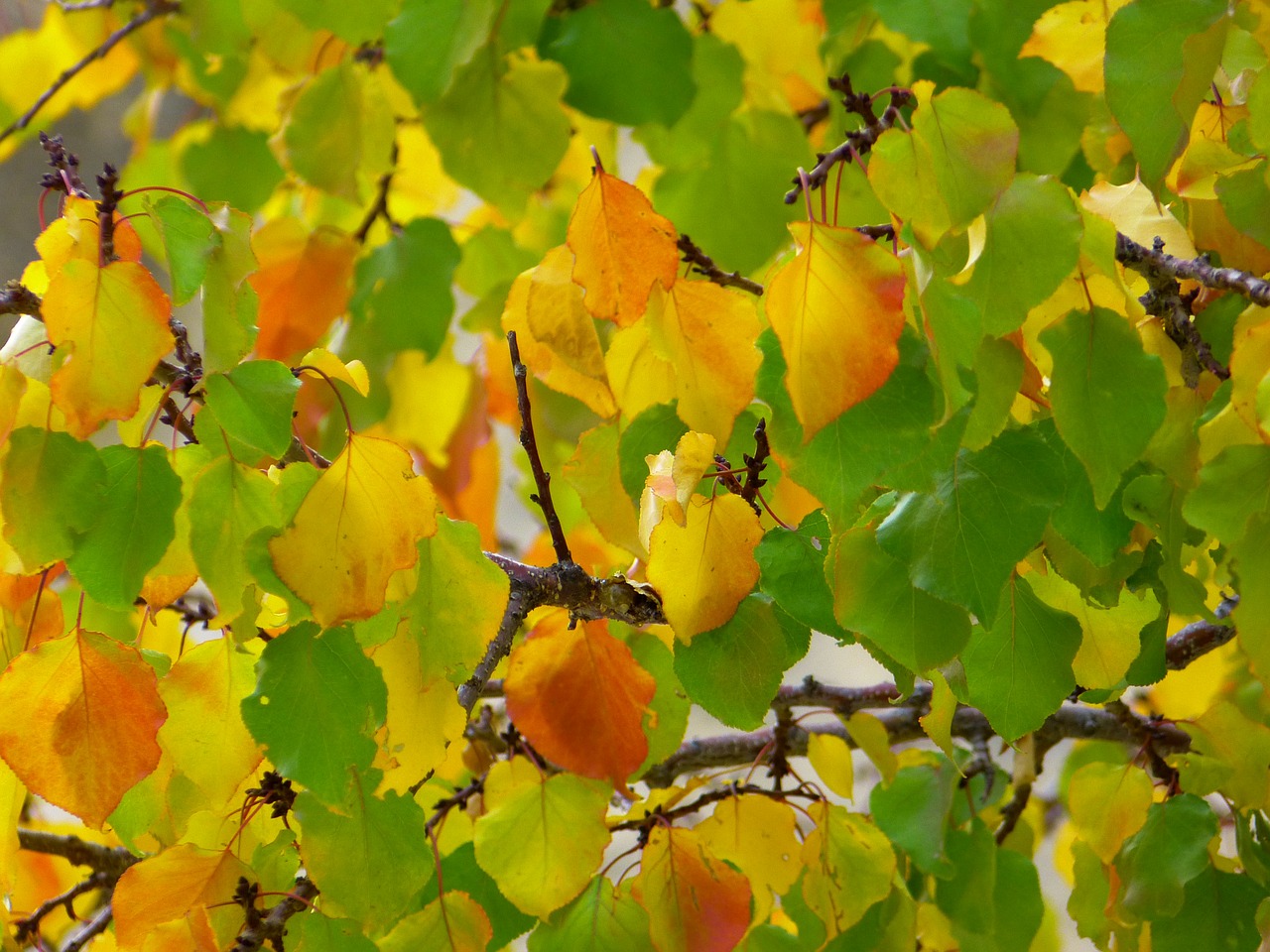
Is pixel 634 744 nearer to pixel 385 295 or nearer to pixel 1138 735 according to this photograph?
pixel 1138 735

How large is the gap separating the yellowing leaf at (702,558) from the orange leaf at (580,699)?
0.23ft

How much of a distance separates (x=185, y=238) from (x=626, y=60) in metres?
0.36

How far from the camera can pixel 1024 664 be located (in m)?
0.29

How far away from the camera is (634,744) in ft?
1.24

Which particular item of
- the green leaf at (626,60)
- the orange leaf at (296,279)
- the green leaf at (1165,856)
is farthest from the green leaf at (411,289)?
the green leaf at (1165,856)

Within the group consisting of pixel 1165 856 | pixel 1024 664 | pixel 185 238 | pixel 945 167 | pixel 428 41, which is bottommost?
pixel 1165 856

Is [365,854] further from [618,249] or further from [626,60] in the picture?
[626,60]

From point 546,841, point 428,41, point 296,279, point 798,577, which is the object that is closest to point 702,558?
point 798,577

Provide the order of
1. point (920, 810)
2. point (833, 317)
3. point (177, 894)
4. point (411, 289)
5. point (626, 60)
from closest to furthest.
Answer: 1. point (833, 317)
2. point (177, 894)
3. point (920, 810)
4. point (626, 60)
5. point (411, 289)

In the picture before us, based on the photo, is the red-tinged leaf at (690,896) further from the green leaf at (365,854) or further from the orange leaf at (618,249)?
the orange leaf at (618,249)

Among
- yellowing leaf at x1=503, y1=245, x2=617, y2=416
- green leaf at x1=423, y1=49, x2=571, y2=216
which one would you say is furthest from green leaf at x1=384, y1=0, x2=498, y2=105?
yellowing leaf at x1=503, y1=245, x2=617, y2=416

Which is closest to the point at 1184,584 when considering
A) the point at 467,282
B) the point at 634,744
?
the point at 634,744

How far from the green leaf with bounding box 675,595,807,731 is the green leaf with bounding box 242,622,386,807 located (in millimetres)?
87

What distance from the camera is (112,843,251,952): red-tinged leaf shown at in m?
0.34
